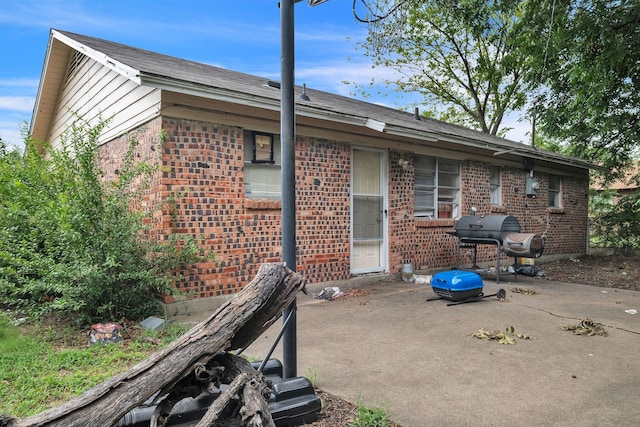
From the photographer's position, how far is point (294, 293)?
2.25 meters

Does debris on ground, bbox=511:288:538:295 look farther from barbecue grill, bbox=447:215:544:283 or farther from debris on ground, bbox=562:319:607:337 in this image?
debris on ground, bbox=562:319:607:337

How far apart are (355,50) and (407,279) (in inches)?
655

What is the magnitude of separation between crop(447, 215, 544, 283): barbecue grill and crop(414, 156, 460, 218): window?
69 centimetres

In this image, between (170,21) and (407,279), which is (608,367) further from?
(170,21)

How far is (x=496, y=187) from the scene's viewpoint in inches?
422

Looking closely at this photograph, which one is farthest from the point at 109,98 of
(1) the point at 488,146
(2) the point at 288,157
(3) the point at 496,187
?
(3) the point at 496,187

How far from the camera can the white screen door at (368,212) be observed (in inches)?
304

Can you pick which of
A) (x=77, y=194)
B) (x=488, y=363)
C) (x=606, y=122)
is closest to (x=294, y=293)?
(x=488, y=363)

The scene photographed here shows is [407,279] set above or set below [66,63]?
below

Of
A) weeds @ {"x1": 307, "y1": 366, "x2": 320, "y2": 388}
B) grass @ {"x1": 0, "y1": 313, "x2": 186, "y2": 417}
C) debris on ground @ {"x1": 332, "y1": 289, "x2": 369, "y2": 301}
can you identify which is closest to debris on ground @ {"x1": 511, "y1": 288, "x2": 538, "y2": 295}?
debris on ground @ {"x1": 332, "y1": 289, "x2": 369, "y2": 301}

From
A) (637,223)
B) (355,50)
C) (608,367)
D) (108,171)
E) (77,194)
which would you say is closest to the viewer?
(608,367)

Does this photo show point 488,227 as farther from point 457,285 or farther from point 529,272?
point 457,285

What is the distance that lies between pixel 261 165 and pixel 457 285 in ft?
11.4

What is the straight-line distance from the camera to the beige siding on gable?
584 cm
